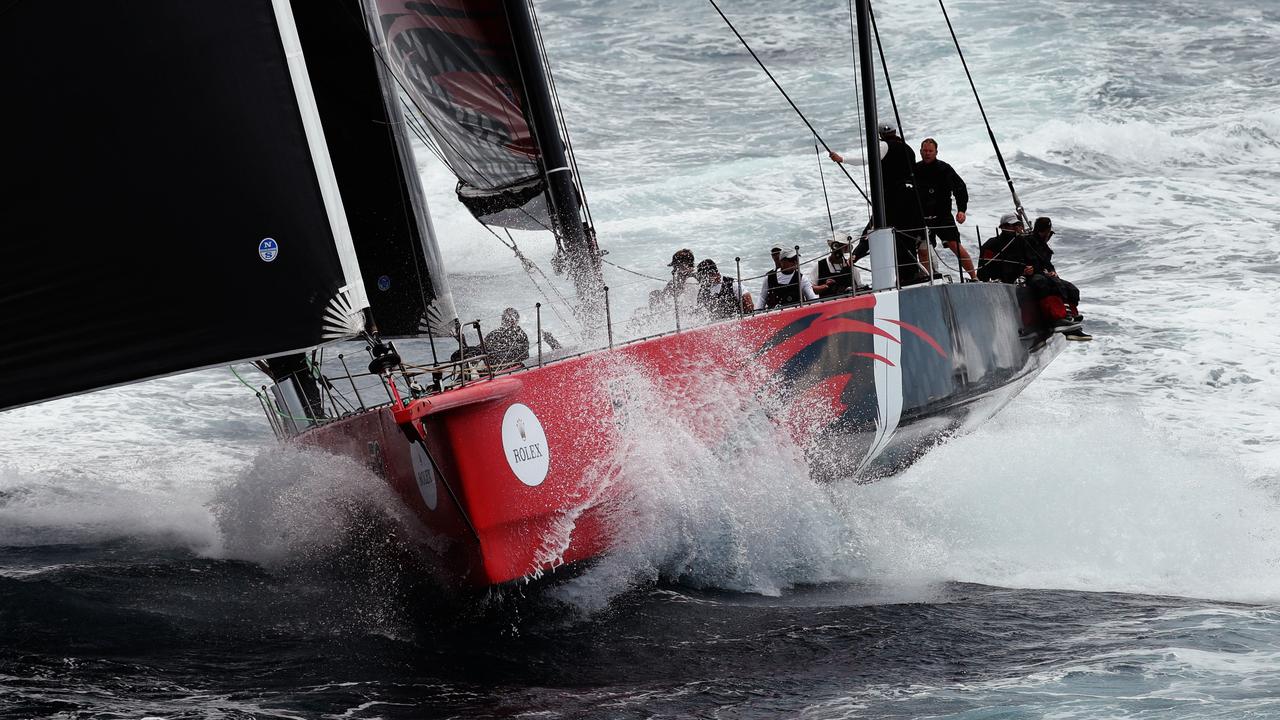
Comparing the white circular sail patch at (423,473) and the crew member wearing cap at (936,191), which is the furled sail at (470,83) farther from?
the white circular sail patch at (423,473)

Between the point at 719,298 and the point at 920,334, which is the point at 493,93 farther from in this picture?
the point at 920,334

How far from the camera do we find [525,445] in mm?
4637

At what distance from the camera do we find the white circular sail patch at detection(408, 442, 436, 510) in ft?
15.3

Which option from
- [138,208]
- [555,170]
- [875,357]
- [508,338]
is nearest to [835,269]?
[875,357]

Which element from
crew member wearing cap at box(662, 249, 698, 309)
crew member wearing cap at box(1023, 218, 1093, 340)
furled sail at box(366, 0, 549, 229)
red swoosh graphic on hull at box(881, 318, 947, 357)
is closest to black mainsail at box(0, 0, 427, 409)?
crew member wearing cap at box(662, 249, 698, 309)

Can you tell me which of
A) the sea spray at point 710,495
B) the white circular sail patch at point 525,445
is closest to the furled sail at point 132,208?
the white circular sail patch at point 525,445

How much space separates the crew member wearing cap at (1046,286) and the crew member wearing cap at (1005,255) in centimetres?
5

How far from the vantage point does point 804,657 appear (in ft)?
14.3

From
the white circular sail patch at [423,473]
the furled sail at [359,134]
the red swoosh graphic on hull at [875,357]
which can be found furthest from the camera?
the furled sail at [359,134]

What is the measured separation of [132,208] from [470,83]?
2.99 m

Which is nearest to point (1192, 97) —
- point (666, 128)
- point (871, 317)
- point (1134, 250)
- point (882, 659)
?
point (1134, 250)

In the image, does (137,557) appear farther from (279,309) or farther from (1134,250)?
(1134,250)

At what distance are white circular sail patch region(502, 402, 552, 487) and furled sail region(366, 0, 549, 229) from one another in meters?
2.31

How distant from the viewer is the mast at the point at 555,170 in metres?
6.48
